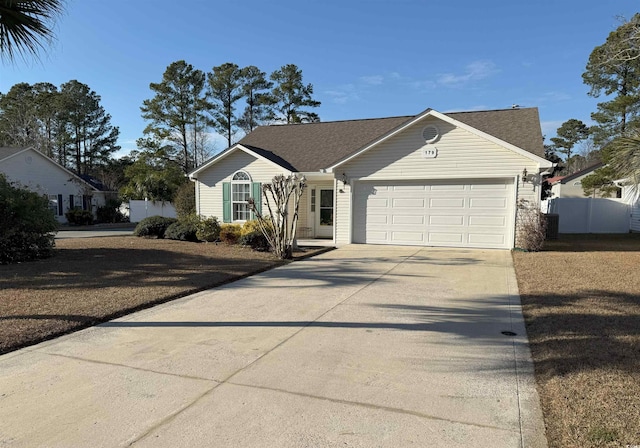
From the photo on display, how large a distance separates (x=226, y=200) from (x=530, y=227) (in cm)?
1110

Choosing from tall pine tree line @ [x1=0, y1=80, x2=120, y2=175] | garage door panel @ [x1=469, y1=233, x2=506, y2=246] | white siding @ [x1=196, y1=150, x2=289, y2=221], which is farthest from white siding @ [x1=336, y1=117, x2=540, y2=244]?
tall pine tree line @ [x1=0, y1=80, x2=120, y2=175]

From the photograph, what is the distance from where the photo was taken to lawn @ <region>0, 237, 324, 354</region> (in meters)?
5.38

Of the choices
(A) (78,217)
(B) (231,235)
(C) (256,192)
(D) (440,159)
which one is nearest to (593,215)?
(D) (440,159)

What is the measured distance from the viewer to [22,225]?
9.73 metres

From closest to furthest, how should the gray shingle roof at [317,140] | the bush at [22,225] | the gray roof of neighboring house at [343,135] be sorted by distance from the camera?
1. the bush at [22,225]
2. the gray roof of neighboring house at [343,135]
3. the gray shingle roof at [317,140]

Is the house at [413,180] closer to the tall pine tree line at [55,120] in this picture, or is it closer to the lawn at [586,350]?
the lawn at [586,350]

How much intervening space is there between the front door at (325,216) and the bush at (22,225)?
30.1ft

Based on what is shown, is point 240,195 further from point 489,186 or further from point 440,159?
point 489,186

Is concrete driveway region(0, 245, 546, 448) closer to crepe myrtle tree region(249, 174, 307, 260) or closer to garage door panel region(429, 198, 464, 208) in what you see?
crepe myrtle tree region(249, 174, 307, 260)

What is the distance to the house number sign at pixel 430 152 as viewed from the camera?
13445 millimetres

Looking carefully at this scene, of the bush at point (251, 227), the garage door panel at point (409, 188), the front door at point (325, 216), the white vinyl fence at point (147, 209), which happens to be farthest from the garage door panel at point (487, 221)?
the white vinyl fence at point (147, 209)

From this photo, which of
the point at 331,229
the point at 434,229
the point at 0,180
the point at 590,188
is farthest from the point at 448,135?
the point at 590,188

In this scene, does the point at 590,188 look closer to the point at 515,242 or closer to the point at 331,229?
the point at 515,242

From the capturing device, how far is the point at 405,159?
13859 mm
